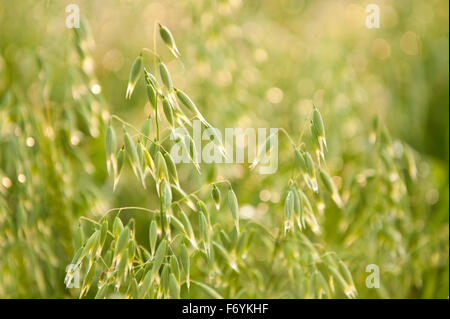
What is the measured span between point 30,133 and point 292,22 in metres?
0.96

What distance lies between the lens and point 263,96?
1146 mm

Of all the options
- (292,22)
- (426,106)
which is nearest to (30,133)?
(292,22)

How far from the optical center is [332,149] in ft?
3.56

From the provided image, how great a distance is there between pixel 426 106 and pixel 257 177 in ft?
2.01

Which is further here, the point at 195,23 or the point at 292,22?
the point at 292,22

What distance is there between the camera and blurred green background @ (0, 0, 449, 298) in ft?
2.88

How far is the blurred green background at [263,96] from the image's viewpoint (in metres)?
0.88

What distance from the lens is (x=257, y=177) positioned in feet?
3.54
